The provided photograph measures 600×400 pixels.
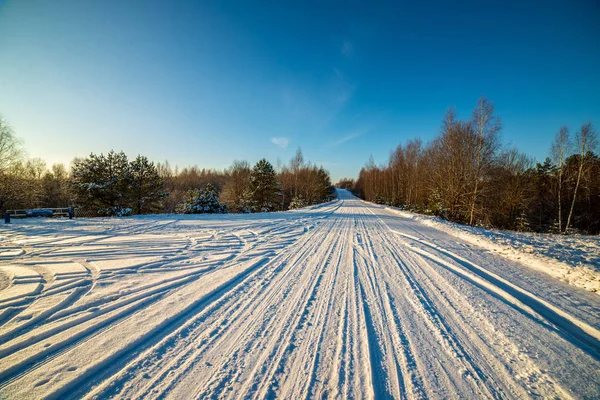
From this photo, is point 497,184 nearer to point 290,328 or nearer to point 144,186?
point 290,328

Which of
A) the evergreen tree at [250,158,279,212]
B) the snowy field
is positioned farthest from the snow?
the evergreen tree at [250,158,279,212]

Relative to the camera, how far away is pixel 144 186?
19.7 meters

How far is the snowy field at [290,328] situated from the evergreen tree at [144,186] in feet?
54.1

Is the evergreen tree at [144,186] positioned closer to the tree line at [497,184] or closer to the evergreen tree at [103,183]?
the evergreen tree at [103,183]

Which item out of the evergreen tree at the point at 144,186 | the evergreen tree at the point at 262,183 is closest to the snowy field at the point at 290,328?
the evergreen tree at the point at 144,186

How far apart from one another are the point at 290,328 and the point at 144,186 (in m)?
23.0

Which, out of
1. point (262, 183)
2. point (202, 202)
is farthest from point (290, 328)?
point (262, 183)

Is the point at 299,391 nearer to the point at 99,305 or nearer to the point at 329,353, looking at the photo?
the point at 329,353

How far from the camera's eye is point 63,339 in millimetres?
2342

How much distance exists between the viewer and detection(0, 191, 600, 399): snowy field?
6.19 feet

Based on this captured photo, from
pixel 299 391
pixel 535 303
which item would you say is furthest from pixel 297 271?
pixel 535 303

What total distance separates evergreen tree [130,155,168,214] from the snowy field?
16482 mm

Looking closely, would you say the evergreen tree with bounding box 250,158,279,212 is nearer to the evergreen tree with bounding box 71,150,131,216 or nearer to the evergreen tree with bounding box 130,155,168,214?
the evergreen tree with bounding box 130,155,168,214

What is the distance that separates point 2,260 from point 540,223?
38326 millimetres
